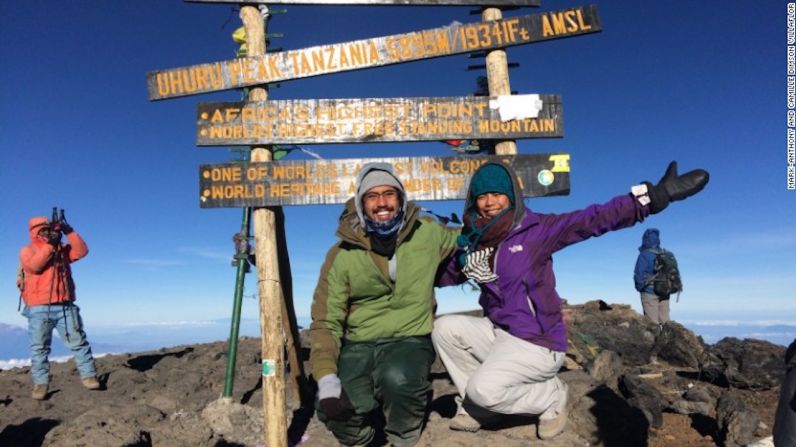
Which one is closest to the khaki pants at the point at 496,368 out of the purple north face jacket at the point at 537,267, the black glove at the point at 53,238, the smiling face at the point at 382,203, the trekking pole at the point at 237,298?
the purple north face jacket at the point at 537,267

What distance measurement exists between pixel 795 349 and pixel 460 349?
2.37m

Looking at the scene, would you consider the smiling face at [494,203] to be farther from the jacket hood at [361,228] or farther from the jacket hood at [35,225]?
the jacket hood at [35,225]

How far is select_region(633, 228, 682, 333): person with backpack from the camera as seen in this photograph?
1213 cm

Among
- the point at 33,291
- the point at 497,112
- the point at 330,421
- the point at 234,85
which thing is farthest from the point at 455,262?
the point at 33,291

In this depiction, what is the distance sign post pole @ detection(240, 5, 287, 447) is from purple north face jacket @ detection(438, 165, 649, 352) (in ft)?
8.56

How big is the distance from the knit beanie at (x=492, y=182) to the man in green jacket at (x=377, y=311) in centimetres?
53

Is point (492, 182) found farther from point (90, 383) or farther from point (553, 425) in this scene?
point (90, 383)

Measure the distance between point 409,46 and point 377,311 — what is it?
311 cm

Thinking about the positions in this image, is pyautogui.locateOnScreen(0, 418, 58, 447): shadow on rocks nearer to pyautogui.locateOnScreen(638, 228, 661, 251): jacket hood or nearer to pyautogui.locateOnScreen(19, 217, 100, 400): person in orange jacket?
pyautogui.locateOnScreen(19, 217, 100, 400): person in orange jacket

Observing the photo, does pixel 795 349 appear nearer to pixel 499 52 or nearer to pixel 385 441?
pixel 385 441

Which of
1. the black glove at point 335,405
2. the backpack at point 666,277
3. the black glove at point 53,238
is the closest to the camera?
the black glove at point 335,405

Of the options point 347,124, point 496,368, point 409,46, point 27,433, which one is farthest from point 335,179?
point 27,433

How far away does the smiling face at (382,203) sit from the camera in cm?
421

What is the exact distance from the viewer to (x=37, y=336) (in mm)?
7785
